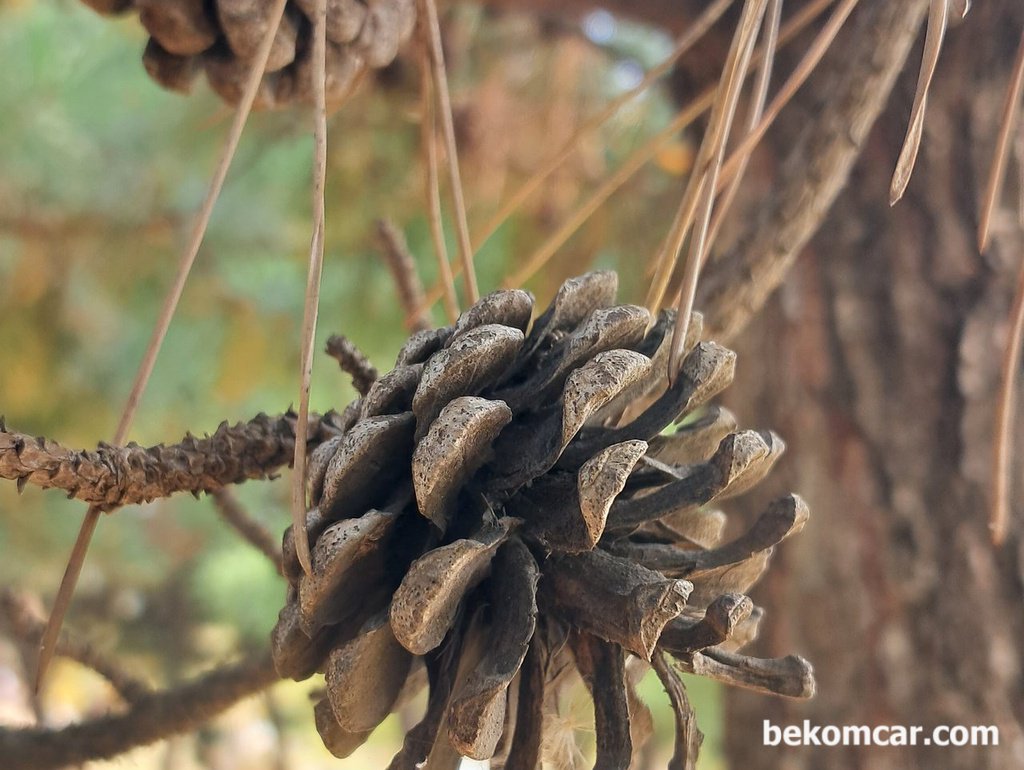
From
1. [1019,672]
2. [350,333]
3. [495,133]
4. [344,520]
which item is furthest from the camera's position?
[350,333]

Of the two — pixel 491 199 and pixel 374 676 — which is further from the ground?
pixel 491 199

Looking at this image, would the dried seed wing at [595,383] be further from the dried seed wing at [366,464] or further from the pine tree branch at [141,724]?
the pine tree branch at [141,724]

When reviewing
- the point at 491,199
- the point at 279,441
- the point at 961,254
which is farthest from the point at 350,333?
the point at 279,441

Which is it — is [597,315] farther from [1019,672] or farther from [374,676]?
[1019,672]

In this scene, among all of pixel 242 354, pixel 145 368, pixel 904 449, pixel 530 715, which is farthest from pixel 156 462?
pixel 242 354

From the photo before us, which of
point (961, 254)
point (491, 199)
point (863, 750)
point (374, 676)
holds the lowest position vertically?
point (374, 676)

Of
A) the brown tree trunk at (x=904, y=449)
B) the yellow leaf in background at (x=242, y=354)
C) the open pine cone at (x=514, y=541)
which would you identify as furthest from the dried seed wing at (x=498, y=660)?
the yellow leaf in background at (x=242, y=354)

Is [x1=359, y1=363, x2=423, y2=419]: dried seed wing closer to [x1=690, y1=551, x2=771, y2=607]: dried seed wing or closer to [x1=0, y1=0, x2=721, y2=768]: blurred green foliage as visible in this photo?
[x1=690, y1=551, x2=771, y2=607]: dried seed wing
